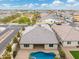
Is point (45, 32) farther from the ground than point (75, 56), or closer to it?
farther from the ground

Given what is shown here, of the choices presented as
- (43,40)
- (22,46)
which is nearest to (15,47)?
(22,46)

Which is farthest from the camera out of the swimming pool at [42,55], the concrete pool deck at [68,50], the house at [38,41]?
the house at [38,41]

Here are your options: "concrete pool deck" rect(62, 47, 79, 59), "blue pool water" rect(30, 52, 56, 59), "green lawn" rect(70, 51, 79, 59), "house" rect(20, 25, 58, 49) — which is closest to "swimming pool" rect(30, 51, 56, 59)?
"blue pool water" rect(30, 52, 56, 59)

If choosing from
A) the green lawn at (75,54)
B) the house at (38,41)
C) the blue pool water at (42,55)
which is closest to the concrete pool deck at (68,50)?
the green lawn at (75,54)

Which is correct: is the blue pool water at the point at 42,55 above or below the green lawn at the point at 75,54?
above

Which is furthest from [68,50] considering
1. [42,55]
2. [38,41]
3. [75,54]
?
[38,41]

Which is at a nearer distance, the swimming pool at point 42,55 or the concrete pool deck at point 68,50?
the swimming pool at point 42,55

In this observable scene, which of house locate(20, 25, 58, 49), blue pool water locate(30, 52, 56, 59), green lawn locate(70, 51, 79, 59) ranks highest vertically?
house locate(20, 25, 58, 49)

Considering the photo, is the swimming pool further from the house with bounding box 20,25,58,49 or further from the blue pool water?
the house with bounding box 20,25,58,49

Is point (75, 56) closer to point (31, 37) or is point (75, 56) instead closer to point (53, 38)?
point (53, 38)

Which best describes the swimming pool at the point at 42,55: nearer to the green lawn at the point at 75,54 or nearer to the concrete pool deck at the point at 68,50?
the concrete pool deck at the point at 68,50

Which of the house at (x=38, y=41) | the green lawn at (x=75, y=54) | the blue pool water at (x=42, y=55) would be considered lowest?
the green lawn at (x=75, y=54)
